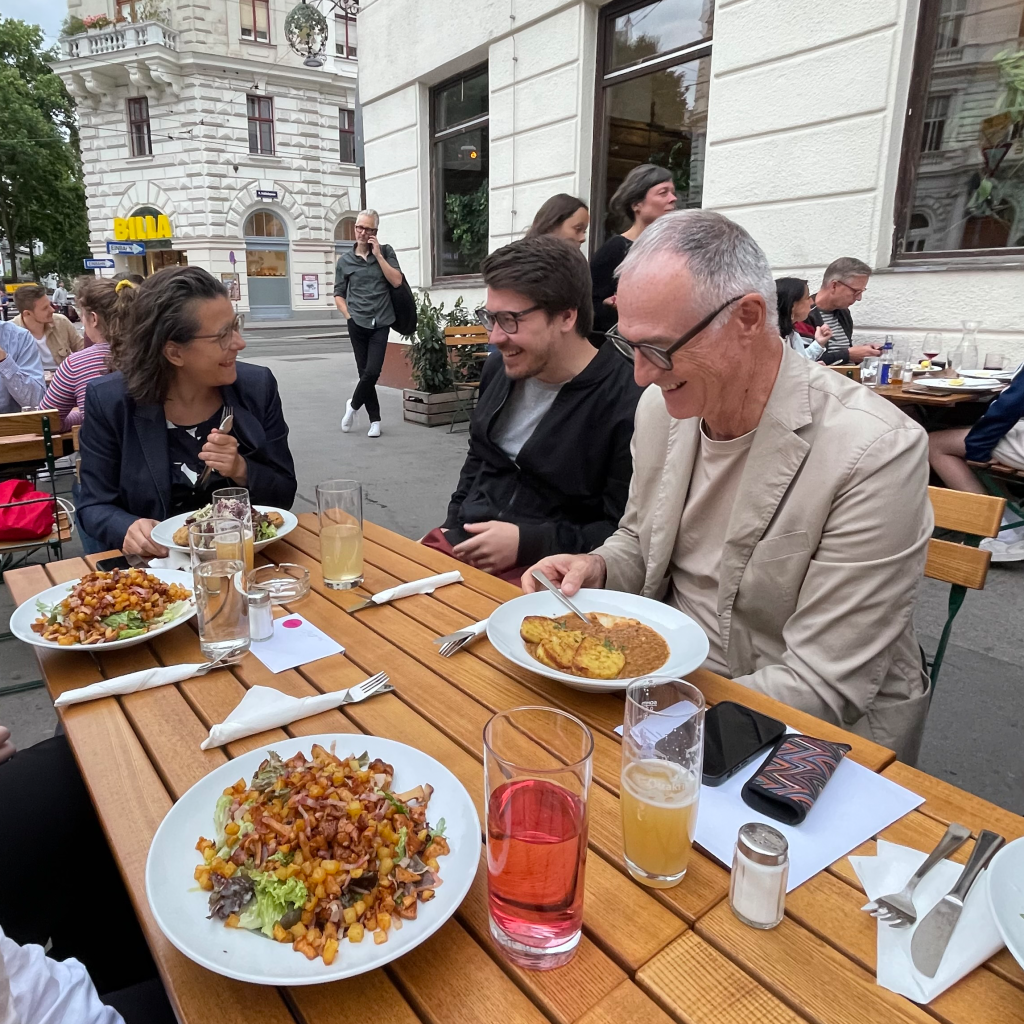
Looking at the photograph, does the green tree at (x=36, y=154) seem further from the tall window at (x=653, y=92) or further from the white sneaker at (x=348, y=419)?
the tall window at (x=653, y=92)

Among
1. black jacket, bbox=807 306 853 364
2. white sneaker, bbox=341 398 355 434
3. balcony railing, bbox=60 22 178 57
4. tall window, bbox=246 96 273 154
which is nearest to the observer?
black jacket, bbox=807 306 853 364

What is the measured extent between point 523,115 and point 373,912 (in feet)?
26.7

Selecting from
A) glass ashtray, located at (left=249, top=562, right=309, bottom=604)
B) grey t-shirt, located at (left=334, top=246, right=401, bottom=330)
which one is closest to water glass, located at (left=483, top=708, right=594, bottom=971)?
glass ashtray, located at (left=249, top=562, right=309, bottom=604)

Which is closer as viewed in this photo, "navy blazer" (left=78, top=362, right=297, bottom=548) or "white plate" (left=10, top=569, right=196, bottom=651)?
"white plate" (left=10, top=569, right=196, bottom=651)

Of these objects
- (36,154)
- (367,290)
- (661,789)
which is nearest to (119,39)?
(36,154)

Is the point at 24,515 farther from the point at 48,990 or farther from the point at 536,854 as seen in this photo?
the point at 536,854

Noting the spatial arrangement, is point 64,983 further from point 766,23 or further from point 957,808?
point 766,23

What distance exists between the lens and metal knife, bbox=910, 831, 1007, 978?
2.58 ft

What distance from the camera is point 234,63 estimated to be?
87.8 feet

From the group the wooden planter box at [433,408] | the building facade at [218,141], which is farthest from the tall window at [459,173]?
the building facade at [218,141]

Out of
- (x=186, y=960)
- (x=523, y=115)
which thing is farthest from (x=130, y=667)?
(x=523, y=115)

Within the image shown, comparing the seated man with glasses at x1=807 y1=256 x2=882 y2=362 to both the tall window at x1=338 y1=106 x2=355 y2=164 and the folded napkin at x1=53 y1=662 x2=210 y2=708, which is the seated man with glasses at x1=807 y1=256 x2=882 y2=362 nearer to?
the folded napkin at x1=53 y1=662 x2=210 y2=708

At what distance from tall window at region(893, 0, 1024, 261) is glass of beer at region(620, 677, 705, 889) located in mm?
5048

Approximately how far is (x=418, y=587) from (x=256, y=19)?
33.4m
